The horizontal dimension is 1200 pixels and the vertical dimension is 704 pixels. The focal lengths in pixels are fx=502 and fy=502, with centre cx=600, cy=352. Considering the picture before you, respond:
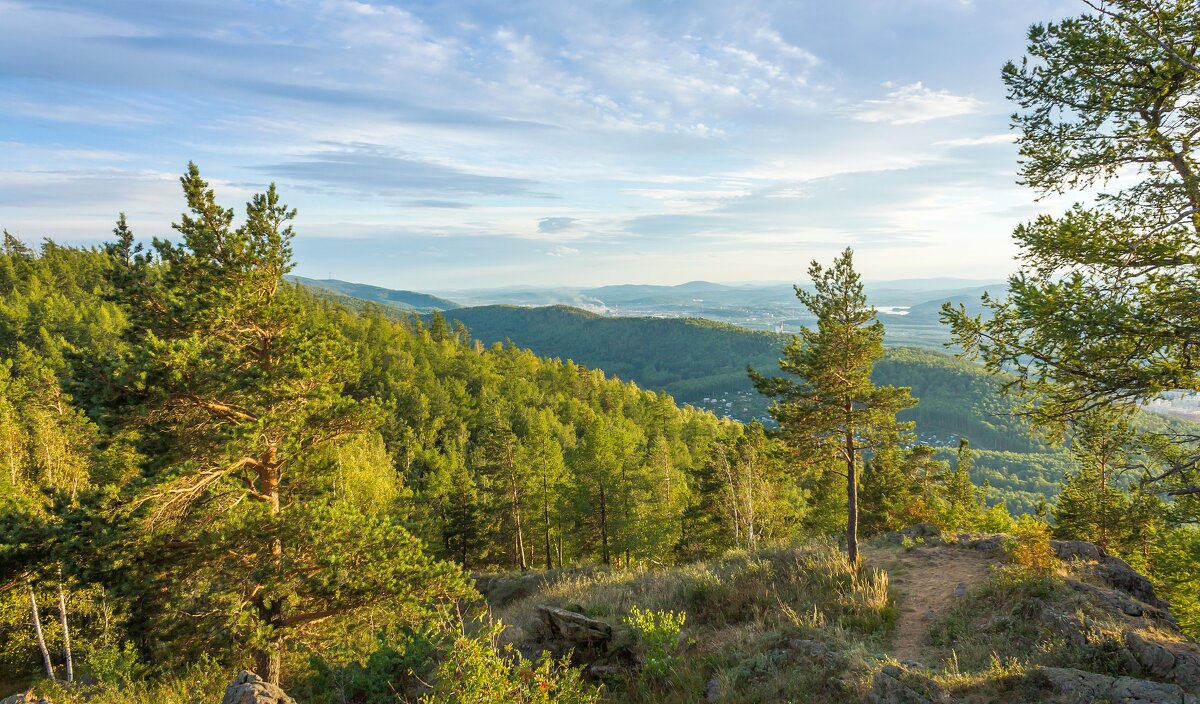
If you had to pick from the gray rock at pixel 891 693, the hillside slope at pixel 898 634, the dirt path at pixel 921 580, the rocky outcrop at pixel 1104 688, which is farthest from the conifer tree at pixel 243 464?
the rocky outcrop at pixel 1104 688

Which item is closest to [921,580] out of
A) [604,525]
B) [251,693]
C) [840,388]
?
[840,388]

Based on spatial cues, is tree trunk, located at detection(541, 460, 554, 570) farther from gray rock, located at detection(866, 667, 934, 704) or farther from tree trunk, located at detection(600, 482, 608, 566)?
gray rock, located at detection(866, 667, 934, 704)

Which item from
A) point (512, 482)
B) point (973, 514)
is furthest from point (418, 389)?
point (973, 514)

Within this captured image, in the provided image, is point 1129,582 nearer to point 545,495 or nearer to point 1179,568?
point 1179,568

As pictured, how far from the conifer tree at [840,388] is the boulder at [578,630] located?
339 inches

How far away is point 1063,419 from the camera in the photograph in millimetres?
8141

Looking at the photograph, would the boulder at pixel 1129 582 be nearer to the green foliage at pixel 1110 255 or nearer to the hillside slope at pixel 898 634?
the hillside slope at pixel 898 634

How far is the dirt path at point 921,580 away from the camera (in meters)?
9.31

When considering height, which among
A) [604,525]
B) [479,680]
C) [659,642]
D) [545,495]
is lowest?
[604,525]

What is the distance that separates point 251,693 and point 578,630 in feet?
17.0

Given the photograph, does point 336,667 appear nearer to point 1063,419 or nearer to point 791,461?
point 791,461

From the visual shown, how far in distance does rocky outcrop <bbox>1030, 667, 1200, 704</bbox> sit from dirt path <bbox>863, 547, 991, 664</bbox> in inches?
85.0

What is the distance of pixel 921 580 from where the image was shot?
12750 mm

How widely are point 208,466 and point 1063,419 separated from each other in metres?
14.6
